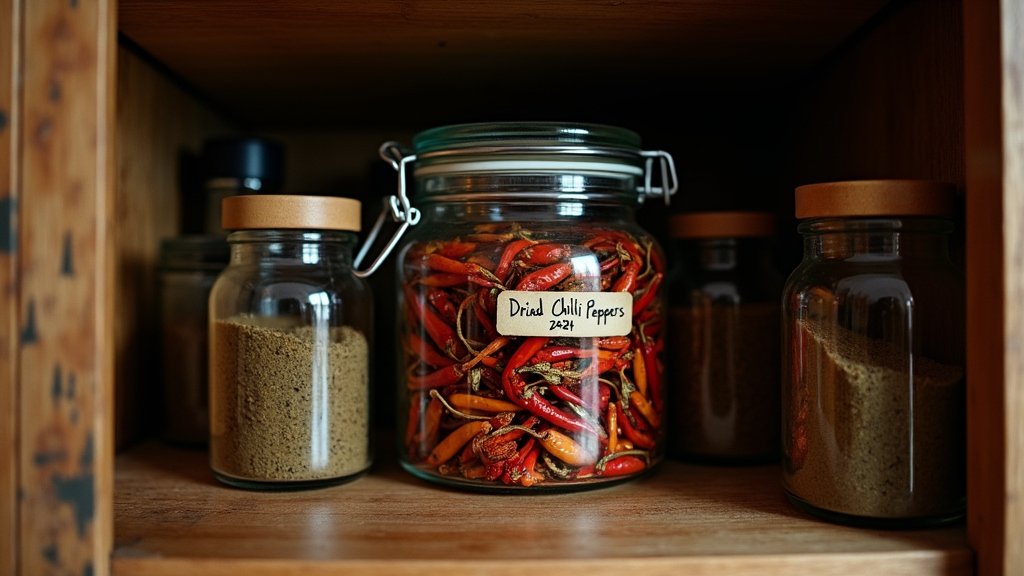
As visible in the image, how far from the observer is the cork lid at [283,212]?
2.23ft

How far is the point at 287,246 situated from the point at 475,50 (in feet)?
0.90

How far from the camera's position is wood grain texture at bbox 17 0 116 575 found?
0.51 metres

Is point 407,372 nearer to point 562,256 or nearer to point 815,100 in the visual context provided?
point 562,256

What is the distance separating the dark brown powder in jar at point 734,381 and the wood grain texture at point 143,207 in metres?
0.62

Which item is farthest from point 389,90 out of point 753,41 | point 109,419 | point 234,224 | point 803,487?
point 803,487

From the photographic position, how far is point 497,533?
0.57m

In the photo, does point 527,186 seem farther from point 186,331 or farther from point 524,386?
point 186,331

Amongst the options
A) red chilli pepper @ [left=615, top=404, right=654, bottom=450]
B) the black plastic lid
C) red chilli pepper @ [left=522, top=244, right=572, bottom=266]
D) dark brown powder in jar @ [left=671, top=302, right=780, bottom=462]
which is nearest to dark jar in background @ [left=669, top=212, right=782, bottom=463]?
dark brown powder in jar @ [left=671, top=302, right=780, bottom=462]

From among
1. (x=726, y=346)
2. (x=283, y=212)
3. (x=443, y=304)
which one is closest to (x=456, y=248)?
(x=443, y=304)

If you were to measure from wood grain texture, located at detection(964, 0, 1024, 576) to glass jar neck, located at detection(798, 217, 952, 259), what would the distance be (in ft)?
0.27

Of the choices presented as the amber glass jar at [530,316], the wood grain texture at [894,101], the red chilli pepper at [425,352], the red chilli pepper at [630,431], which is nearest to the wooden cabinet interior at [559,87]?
the wood grain texture at [894,101]

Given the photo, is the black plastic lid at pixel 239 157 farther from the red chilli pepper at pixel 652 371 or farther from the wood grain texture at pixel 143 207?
the red chilli pepper at pixel 652 371

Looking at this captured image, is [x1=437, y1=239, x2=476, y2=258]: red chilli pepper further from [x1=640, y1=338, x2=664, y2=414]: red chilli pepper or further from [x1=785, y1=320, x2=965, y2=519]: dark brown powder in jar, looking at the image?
[x1=785, y1=320, x2=965, y2=519]: dark brown powder in jar

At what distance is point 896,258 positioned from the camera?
0.63 metres
